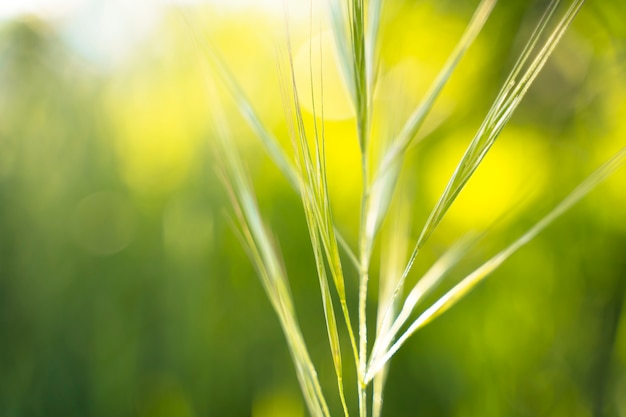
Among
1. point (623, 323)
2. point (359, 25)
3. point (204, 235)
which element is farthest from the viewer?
point (204, 235)

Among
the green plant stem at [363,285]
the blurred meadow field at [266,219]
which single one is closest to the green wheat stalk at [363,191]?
the green plant stem at [363,285]

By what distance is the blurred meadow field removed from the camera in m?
0.41

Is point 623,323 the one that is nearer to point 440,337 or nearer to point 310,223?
point 440,337

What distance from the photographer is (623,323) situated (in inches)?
15.3

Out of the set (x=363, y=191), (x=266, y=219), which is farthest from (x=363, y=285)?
(x=266, y=219)

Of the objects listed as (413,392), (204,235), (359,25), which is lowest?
(413,392)

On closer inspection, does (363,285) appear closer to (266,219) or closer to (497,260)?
(497,260)

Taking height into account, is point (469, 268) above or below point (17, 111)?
below

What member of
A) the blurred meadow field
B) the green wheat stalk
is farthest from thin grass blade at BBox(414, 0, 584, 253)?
the blurred meadow field

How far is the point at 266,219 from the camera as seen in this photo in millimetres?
459

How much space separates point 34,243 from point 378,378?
1.55 ft

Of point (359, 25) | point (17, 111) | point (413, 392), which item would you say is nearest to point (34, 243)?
point (17, 111)

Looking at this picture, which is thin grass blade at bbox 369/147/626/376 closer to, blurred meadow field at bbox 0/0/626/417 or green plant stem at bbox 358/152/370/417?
green plant stem at bbox 358/152/370/417

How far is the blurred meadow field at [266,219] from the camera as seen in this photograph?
1.35ft
